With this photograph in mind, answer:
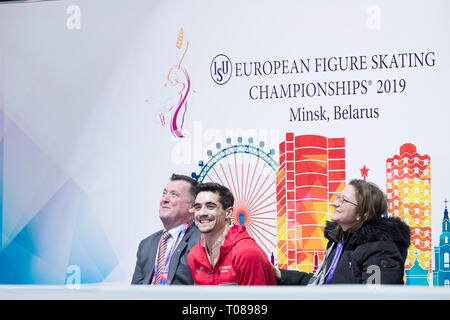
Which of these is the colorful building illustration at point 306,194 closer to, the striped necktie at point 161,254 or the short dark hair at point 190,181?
the short dark hair at point 190,181

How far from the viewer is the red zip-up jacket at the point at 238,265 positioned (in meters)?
3.27

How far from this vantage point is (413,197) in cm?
316

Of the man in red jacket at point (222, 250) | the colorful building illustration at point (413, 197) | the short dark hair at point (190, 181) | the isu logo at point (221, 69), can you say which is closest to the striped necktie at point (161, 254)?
the man in red jacket at point (222, 250)

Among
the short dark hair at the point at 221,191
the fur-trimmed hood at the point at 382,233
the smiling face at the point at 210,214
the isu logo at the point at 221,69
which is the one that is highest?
the isu logo at the point at 221,69

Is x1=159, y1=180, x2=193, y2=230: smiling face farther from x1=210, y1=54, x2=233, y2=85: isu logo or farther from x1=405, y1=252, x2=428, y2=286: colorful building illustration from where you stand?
x1=405, y1=252, x2=428, y2=286: colorful building illustration

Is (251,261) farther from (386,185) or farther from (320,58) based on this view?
(320,58)

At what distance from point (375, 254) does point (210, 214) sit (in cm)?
84

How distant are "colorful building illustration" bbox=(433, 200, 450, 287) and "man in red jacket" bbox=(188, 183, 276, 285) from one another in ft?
2.52

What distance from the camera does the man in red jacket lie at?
10.7 ft

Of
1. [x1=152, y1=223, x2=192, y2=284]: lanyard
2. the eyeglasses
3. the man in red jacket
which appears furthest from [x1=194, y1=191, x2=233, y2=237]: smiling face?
the eyeglasses

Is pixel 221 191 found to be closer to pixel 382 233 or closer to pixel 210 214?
pixel 210 214

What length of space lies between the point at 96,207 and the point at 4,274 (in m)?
0.66

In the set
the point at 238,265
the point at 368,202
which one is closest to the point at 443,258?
the point at 368,202

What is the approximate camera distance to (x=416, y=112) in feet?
10.4
